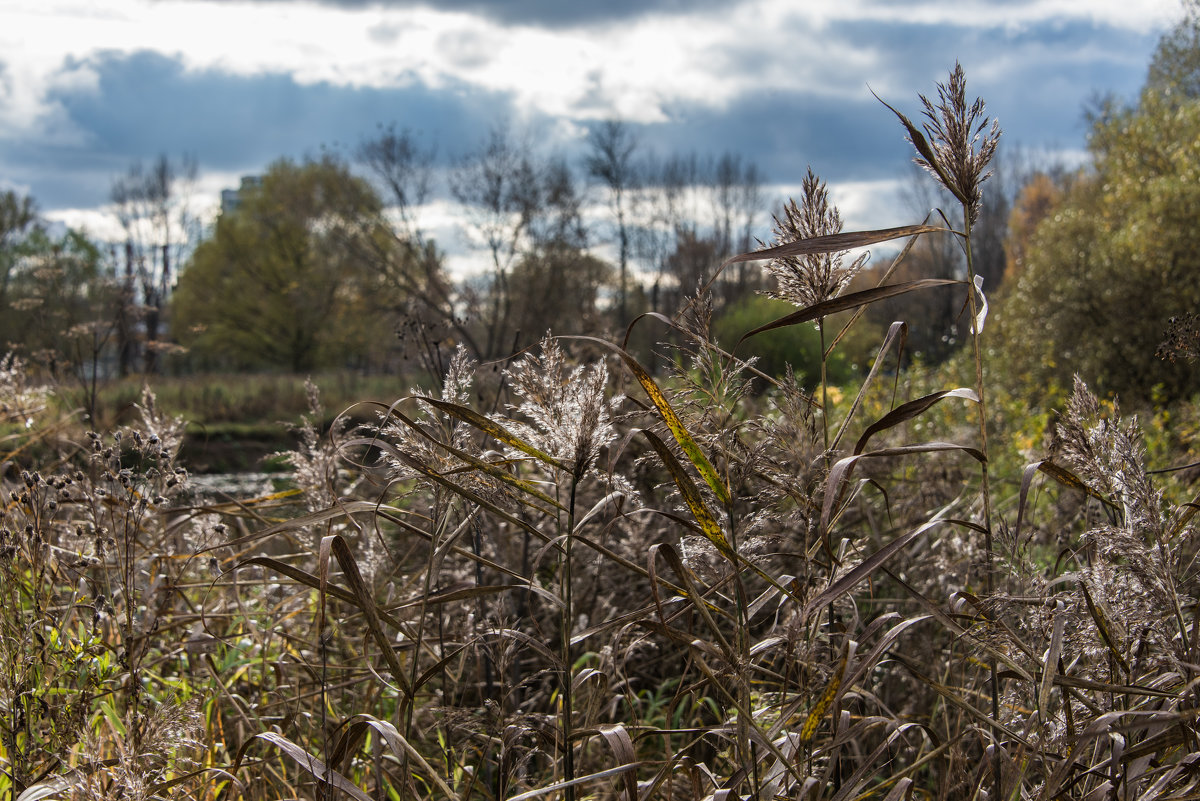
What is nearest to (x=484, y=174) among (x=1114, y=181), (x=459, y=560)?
(x=1114, y=181)

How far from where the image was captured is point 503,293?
25625 mm

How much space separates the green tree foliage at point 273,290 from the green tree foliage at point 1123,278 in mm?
27787

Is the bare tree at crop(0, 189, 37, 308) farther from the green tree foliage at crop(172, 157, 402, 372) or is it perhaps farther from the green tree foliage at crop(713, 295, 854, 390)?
the green tree foliage at crop(713, 295, 854, 390)

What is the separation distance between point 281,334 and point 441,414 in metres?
38.3

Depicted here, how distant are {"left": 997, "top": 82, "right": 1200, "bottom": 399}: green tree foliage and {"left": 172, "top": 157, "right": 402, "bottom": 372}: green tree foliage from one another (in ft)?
91.2

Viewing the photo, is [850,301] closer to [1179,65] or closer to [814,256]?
[814,256]

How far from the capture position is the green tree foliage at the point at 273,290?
35.7 meters

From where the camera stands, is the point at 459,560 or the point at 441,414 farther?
the point at 459,560

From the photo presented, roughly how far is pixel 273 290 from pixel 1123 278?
1370 inches

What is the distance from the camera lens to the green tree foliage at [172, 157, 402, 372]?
35688 millimetres

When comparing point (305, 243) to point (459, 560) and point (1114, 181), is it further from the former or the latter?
point (459, 560)

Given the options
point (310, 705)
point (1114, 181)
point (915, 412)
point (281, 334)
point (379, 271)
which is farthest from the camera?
point (281, 334)

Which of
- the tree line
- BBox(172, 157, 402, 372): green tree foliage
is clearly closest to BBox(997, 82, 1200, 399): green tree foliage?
the tree line

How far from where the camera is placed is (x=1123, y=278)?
9.84m
